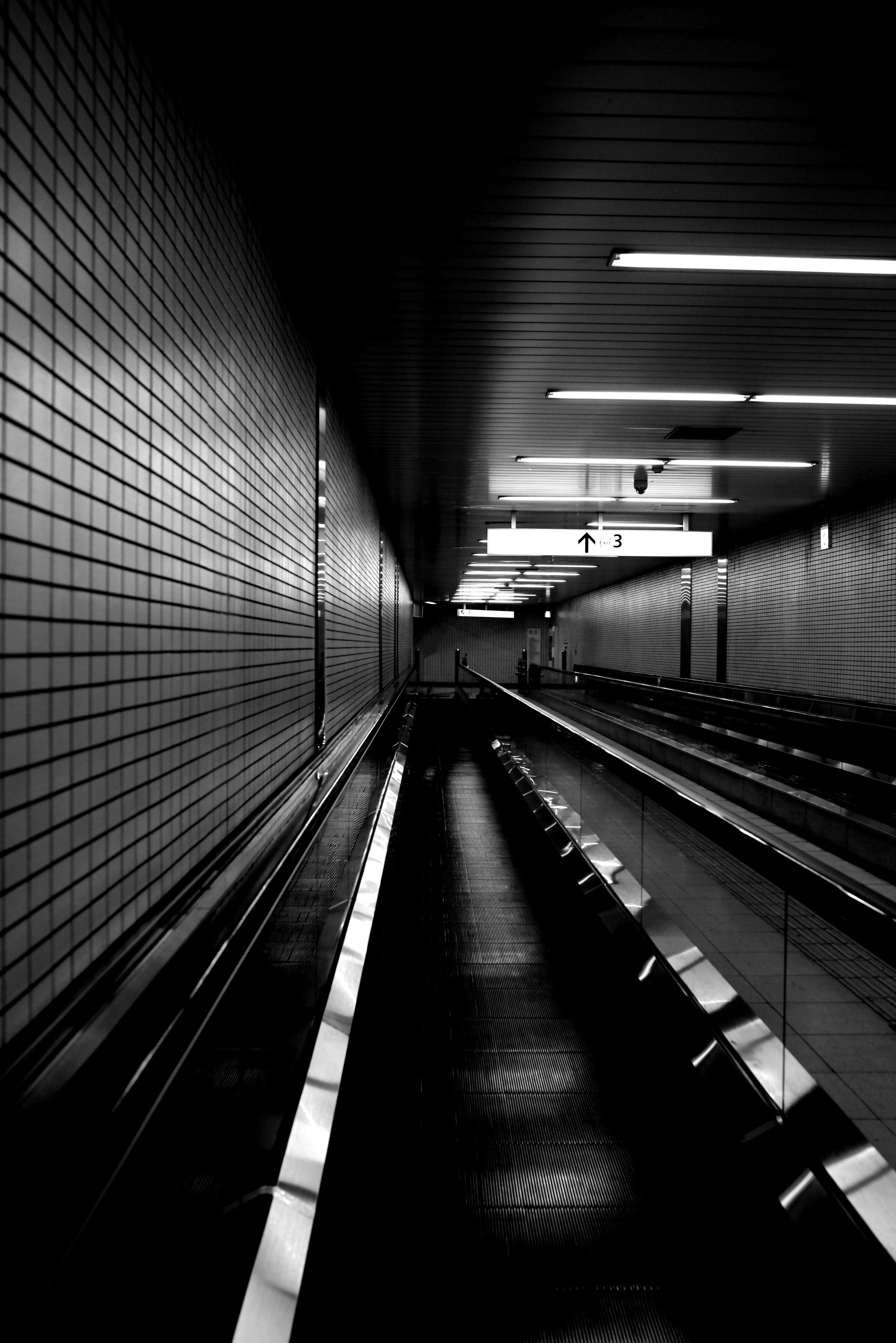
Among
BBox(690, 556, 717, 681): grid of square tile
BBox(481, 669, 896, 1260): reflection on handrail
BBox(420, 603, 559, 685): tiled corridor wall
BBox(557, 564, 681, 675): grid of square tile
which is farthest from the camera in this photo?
→ BBox(420, 603, 559, 685): tiled corridor wall

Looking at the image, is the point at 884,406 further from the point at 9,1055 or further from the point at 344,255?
the point at 9,1055

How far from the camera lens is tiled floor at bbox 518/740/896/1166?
2.70m

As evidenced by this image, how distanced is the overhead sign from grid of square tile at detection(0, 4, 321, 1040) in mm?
6840

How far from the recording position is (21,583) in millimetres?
1521

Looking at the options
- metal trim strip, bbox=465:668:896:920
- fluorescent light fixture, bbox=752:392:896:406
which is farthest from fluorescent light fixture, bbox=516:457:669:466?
metal trim strip, bbox=465:668:896:920

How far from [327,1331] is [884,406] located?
25.7 ft

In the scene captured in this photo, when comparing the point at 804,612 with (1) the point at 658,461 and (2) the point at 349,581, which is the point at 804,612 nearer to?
(1) the point at 658,461

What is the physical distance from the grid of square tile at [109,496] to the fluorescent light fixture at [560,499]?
781 centimetres

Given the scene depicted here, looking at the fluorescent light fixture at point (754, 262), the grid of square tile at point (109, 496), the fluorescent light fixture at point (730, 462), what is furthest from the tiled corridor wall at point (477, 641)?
the grid of square tile at point (109, 496)

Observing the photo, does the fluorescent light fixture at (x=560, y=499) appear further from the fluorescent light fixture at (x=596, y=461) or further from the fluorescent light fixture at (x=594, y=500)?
the fluorescent light fixture at (x=596, y=461)

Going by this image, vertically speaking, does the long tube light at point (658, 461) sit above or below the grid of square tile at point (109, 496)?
above

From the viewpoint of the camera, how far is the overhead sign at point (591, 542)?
32.1 feet

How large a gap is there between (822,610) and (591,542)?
5325mm

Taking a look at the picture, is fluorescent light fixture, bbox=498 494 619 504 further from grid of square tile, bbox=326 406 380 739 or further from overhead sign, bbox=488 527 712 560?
grid of square tile, bbox=326 406 380 739
